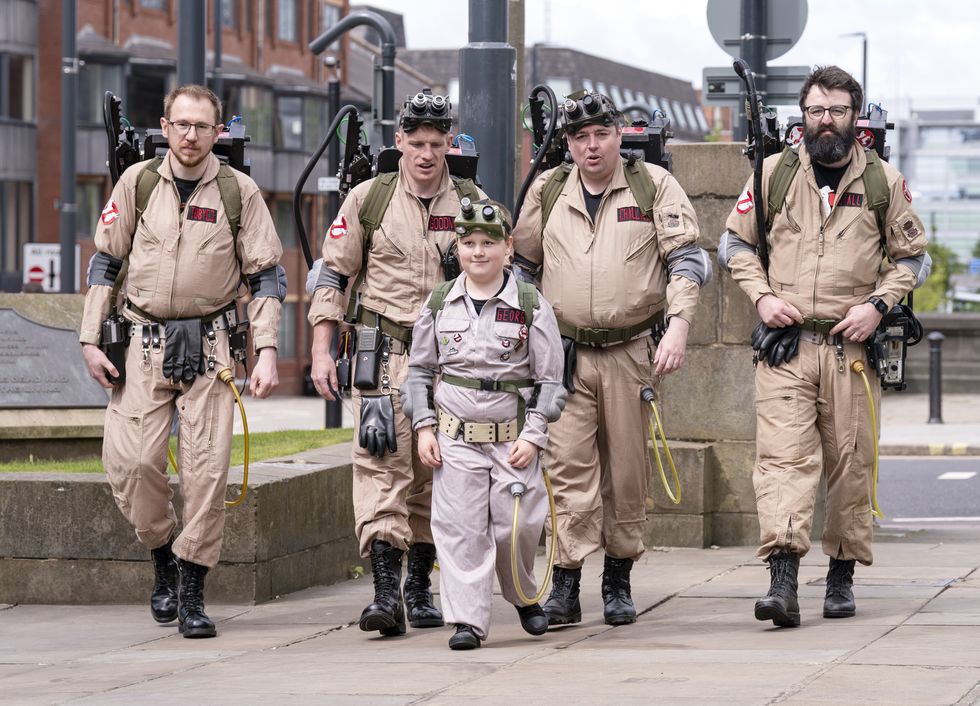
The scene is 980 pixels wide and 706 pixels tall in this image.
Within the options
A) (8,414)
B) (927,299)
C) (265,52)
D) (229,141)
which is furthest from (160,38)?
(229,141)

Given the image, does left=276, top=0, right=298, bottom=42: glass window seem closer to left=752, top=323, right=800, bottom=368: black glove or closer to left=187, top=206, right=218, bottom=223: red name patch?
left=187, top=206, right=218, bottom=223: red name patch

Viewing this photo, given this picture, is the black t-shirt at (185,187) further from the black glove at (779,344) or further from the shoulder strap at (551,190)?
the black glove at (779,344)

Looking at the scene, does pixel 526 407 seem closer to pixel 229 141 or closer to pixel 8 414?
pixel 229 141

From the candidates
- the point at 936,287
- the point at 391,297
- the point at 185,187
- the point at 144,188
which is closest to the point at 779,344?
the point at 391,297

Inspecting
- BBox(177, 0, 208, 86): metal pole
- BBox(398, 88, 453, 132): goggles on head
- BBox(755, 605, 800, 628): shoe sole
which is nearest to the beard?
BBox(398, 88, 453, 132): goggles on head

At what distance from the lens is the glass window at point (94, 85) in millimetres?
48500

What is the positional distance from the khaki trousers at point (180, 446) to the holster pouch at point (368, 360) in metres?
0.60

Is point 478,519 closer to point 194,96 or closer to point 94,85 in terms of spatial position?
point 194,96

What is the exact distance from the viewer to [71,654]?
7.27 metres

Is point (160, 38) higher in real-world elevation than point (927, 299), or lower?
higher

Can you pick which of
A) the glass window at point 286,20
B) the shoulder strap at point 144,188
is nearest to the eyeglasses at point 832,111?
the shoulder strap at point 144,188

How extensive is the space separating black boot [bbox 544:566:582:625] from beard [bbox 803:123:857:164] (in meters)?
1.91

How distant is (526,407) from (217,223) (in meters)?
1.59

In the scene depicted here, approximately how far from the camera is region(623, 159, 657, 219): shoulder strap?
752cm
